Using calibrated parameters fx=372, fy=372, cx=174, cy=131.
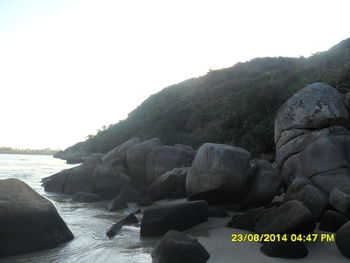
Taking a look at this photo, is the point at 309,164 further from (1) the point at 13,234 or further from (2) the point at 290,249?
(1) the point at 13,234

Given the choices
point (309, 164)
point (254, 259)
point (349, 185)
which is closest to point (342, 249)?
point (254, 259)

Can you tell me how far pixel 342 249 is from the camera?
6.27 meters

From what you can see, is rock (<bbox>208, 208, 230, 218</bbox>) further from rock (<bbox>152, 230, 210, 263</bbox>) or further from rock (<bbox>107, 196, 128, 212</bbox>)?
rock (<bbox>107, 196, 128, 212</bbox>)

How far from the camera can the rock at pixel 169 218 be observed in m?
8.24

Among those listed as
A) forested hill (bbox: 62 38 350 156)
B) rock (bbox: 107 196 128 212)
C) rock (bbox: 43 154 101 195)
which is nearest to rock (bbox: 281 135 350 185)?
forested hill (bbox: 62 38 350 156)

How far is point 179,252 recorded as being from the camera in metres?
6.09

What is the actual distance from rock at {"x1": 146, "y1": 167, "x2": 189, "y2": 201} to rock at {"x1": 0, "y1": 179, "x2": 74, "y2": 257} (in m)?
6.01

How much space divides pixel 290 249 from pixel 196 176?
17.2 feet

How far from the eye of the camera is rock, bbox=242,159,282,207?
418 inches

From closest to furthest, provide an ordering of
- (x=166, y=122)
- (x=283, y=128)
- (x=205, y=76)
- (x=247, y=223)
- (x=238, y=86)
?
(x=247, y=223)
(x=283, y=128)
(x=166, y=122)
(x=238, y=86)
(x=205, y=76)

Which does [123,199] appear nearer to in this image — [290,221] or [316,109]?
[316,109]

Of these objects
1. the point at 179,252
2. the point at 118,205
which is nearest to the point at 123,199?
the point at 118,205
